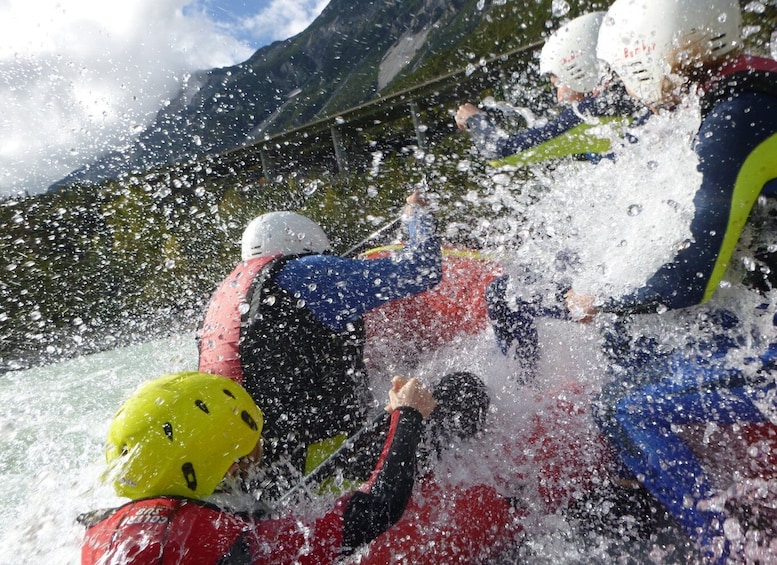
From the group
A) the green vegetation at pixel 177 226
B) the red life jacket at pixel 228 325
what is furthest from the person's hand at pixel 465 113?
the red life jacket at pixel 228 325

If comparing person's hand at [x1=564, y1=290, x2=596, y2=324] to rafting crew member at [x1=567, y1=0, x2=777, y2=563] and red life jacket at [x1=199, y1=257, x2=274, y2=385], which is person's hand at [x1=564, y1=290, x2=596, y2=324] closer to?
rafting crew member at [x1=567, y1=0, x2=777, y2=563]

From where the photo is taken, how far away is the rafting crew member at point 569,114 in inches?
172

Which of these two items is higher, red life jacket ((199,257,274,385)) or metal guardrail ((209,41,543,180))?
red life jacket ((199,257,274,385))

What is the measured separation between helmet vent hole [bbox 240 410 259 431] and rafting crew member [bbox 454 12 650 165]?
3.18 metres

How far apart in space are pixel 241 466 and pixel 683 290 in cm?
214

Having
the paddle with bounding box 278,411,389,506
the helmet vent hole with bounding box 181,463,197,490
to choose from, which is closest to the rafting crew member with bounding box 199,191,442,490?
the paddle with bounding box 278,411,389,506

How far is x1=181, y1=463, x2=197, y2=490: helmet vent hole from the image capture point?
2.22m

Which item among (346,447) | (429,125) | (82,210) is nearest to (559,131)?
(346,447)

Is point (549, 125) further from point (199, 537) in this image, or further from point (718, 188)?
point (199, 537)

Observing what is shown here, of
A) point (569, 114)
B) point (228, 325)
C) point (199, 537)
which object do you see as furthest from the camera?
point (569, 114)

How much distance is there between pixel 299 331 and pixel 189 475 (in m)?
1.05

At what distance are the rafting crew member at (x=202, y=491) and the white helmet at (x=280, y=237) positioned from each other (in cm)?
129

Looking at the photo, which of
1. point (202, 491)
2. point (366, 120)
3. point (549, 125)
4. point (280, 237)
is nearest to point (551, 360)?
point (280, 237)

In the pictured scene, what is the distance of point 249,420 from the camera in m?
2.50
